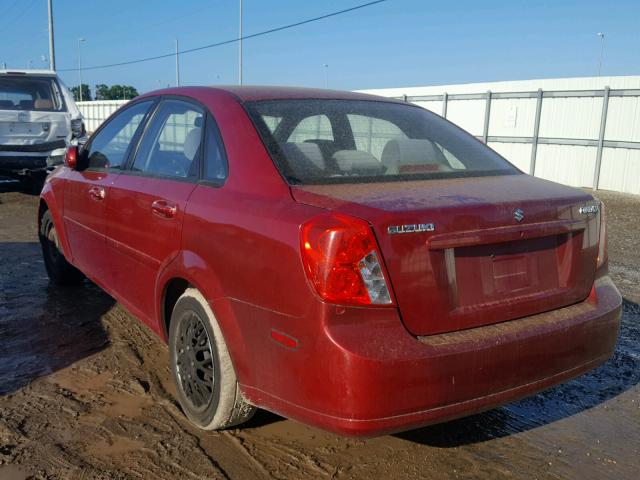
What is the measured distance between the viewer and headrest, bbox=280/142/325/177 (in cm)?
273

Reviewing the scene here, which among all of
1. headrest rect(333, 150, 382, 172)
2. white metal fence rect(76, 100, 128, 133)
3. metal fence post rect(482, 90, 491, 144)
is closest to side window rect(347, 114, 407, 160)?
headrest rect(333, 150, 382, 172)

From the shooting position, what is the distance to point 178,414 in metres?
3.20

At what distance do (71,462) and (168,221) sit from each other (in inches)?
46.9

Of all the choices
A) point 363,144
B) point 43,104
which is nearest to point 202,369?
point 363,144

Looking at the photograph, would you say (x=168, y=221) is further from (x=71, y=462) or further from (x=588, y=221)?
(x=588, y=221)

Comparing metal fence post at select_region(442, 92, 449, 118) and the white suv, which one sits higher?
metal fence post at select_region(442, 92, 449, 118)

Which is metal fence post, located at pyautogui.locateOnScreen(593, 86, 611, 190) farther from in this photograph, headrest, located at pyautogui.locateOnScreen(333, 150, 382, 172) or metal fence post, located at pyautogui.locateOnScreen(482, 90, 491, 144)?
headrest, located at pyautogui.locateOnScreen(333, 150, 382, 172)

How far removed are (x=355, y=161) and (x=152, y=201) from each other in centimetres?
113

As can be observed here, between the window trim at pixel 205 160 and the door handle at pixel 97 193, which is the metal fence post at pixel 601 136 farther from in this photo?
the window trim at pixel 205 160

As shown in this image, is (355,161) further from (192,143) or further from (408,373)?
(408,373)

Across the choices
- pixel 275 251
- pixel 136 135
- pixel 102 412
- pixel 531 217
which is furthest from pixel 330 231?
pixel 136 135

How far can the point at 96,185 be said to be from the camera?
407 centimetres

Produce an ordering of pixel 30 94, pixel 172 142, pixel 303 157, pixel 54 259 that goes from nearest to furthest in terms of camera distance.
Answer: pixel 303 157 → pixel 172 142 → pixel 54 259 → pixel 30 94

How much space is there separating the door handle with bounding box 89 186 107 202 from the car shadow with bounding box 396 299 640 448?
235 centimetres
